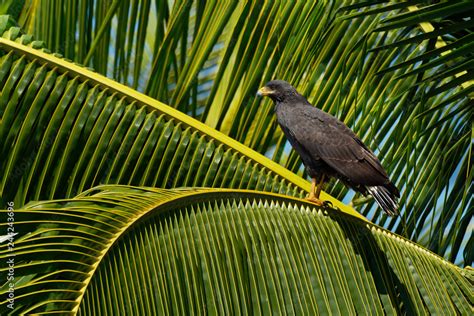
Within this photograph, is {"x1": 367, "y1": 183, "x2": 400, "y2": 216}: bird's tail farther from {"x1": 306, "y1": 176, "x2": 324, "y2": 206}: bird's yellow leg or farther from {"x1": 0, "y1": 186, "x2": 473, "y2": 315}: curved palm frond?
{"x1": 306, "y1": 176, "x2": 324, "y2": 206}: bird's yellow leg

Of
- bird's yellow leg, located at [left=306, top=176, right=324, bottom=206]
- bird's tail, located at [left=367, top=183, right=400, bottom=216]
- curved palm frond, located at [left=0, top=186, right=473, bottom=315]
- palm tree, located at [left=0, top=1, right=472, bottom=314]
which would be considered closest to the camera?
curved palm frond, located at [left=0, top=186, right=473, bottom=315]

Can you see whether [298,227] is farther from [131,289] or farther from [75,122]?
[75,122]

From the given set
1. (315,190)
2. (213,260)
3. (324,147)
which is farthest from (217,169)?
(213,260)

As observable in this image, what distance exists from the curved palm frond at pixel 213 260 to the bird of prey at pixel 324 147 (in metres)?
0.52

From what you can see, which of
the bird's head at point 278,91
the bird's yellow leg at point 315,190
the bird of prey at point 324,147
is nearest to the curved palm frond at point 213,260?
the bird of prey at point 324,147

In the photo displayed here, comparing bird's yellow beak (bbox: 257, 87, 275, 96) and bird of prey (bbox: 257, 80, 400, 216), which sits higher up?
bird's yellow beak (bbox: 257, 87, 275, 96)

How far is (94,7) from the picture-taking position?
5676mm

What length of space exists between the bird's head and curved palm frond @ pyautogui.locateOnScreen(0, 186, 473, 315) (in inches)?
52.4

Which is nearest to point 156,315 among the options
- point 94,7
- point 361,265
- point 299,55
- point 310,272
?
point 310,272

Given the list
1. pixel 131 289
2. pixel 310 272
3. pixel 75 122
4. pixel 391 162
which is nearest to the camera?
pixel 131 289

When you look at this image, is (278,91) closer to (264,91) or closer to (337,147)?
(264,91)

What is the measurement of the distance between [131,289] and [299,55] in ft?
9.01

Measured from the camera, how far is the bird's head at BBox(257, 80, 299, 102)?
5.33 metres

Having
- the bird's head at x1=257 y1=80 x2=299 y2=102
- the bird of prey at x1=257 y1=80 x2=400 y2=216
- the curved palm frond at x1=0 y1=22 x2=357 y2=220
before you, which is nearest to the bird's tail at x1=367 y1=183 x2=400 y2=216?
the bird of prey at x1=257 y1=80 x2=400 y2=216
